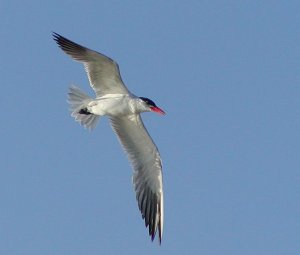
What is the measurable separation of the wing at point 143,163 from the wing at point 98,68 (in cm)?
68

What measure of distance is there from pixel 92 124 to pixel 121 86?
3.74ft

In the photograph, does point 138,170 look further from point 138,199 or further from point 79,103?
point 79,103

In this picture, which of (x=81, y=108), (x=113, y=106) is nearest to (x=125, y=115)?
(x=113, y=106)

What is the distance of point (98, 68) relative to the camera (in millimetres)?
14273

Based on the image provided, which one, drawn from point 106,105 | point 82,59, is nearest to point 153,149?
point 106,105

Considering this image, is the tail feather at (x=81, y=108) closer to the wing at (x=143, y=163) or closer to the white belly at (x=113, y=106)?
the white belly at (x=113, y=106)

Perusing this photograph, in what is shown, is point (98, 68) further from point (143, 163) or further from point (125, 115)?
point (143, 163)

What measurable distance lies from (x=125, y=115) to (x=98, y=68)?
104cm

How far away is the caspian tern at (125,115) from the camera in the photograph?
1414 centimetres

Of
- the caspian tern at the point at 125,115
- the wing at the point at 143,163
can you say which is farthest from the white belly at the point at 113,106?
the wing at the point at 143,163

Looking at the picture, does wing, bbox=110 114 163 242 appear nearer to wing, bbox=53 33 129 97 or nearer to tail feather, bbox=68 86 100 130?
tail feather, bbox=68 86 100 130

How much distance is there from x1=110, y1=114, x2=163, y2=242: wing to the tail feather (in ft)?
1.37

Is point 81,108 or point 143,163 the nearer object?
point 81,108

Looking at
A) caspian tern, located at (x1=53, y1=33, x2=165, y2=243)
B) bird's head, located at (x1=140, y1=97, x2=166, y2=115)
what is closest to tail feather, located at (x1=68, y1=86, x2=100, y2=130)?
caspian tern, located at (x1=53, y1=33, x2=165, y2=243)
